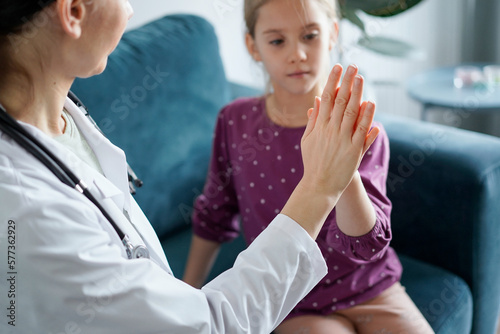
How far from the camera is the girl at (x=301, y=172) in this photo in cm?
118

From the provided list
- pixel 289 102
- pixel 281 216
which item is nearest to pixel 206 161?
pixel 289 102

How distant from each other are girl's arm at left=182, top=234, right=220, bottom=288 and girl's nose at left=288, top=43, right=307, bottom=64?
548 millimetres

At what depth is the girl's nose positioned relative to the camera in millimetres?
1197

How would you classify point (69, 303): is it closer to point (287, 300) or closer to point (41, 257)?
point (41, 257)

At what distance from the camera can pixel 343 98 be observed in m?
0.88

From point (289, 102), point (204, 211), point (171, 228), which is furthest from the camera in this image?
point (171, 228)

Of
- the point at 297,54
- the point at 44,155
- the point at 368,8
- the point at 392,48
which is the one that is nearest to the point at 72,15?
the point at 44,155

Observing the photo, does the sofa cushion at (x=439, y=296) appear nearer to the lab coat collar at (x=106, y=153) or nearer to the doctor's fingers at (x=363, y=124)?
the doctor's fingers at (x=363, y=124)

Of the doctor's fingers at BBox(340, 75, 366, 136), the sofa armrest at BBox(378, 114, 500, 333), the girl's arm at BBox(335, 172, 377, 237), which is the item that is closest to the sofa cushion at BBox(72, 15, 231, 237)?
the sofa armrest at BBox(378, 114, 500, 333)

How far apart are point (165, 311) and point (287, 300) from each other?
0.65ft

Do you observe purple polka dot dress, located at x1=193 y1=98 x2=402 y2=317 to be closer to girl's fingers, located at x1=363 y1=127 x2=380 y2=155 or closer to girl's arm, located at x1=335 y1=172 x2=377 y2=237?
girl's arm, located at x1=335 y1=172 x2=377 y2=237

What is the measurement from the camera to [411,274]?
154cm

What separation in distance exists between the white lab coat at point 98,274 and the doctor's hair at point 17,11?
14cm

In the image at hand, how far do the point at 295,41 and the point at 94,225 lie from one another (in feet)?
2.02
